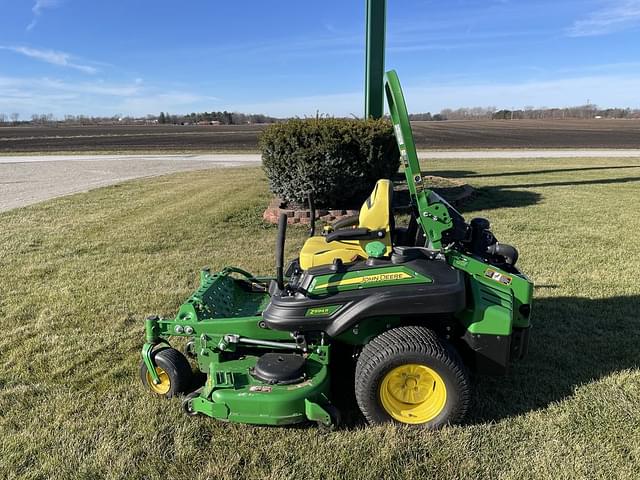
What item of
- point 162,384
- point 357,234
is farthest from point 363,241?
point 162,384

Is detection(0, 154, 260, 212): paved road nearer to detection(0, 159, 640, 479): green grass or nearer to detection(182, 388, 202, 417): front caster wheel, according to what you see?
detection(0, 159, 640, 479): green grass

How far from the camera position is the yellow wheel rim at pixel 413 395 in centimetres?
283

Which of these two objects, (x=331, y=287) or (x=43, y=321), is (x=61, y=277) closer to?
(x=43, y=321)

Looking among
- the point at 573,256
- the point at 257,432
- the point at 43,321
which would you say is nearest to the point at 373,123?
the point at 573,256

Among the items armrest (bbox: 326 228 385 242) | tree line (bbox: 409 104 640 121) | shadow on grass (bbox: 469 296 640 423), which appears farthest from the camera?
tree line (bbox: 409 104 640 121)

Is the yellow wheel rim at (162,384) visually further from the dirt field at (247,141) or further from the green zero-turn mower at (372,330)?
the dirt field at (247,141)

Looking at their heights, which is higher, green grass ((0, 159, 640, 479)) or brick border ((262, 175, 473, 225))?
brick border ((262, 175, 473, 225))

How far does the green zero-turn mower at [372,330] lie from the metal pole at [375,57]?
7.03 metres

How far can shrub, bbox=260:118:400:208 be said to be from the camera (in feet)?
25.6

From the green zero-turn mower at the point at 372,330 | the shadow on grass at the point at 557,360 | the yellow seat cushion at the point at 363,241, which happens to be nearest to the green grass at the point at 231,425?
the shadow on grass at the point at 557,360

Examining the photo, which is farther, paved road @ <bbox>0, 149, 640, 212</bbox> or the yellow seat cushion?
paved road @ <bbox>0, 149, 640, 212</bbox>

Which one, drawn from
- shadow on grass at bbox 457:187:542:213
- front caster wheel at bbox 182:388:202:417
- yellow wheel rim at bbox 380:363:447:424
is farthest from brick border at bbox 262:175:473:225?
yellow wheel rim at bbox 380:363:447:424

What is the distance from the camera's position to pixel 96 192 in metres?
11.9

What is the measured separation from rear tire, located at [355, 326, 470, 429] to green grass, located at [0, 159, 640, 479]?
104 mm
